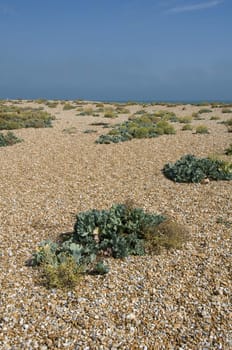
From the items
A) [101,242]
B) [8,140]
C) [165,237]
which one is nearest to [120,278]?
[101,242]

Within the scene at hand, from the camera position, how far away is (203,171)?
10.0 metres

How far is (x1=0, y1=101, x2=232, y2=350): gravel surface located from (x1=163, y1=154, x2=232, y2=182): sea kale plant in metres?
0.36

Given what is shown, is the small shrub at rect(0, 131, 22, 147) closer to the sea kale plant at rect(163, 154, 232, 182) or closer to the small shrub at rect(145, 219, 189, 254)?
the sea kale plant at rect(163, 154, 232, 182)

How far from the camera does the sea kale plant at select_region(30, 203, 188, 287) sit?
4.98 m

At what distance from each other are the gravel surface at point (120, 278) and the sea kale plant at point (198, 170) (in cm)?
36

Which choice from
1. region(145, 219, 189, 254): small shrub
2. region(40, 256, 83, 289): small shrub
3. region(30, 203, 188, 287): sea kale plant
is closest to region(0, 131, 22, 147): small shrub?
region(30, 203, 188, 287): sea kale plant

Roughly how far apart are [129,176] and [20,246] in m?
5.03

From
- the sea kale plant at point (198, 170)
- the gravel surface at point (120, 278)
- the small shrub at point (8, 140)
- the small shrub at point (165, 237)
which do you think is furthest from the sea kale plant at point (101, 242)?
the small shrub at point (8, 140)

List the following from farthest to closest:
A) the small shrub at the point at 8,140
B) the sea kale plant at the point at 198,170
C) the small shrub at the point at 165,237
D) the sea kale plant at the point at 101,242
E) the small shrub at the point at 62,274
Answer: the small shrub at the point at 8,140
the sea kale plant at the point at 198,170
the small shrub at the point at 165,237
the sea kale plant at the point at 101,242
the small shrub at the point at 62,274

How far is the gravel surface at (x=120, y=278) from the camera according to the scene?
12.6 feet

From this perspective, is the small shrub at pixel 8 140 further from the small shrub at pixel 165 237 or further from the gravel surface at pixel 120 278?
the small shrub at pixel 165 237

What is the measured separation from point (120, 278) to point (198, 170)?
223 inches

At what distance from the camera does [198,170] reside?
977 cm

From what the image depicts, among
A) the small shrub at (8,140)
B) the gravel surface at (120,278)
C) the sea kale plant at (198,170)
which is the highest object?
the small shrub at (8,140)
